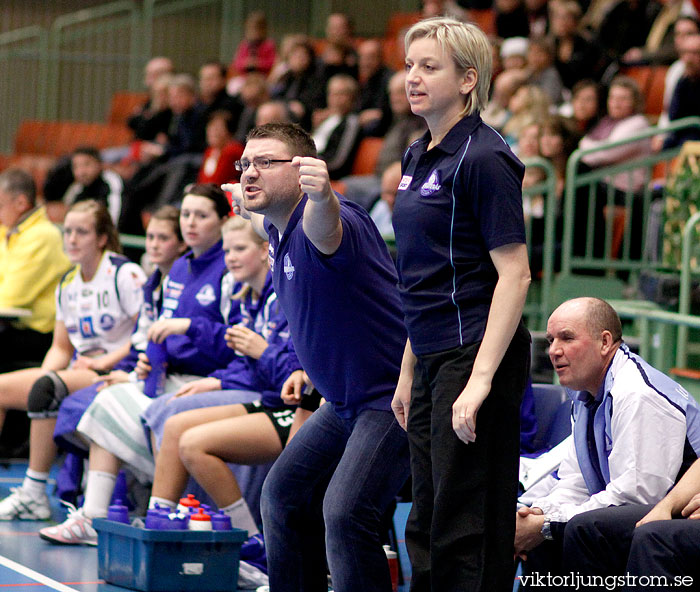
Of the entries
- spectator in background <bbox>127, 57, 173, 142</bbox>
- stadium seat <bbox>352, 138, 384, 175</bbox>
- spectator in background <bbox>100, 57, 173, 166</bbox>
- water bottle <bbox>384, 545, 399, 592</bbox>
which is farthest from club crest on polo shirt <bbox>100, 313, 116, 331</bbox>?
spectator in background <bbox>127, 57, 173, 142</bbox>

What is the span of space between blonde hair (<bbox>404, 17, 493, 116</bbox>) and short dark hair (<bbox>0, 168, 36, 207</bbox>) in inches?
180

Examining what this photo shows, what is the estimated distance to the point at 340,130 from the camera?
9.87 m

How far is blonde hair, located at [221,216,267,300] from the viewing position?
5.00 meters

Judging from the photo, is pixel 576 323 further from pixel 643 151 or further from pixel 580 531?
pixel 643 151

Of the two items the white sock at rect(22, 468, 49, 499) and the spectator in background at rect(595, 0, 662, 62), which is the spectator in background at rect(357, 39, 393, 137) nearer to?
the spectator in background at rect(595, 0, 662, 62)

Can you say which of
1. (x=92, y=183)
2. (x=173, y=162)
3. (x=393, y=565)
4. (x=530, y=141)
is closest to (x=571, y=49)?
(x=530, y=141)

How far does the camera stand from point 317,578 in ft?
11.6

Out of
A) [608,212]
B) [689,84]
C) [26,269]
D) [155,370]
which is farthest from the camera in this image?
[689,84]

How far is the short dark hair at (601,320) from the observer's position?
365cm

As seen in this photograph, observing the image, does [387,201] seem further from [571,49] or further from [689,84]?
[571,49]

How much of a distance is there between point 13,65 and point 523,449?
10.9m

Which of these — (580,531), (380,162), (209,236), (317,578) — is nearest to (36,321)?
(209,236)

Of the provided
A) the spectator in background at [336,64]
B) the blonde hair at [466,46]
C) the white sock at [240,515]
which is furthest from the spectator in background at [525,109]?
the blonde hair at [466,46]

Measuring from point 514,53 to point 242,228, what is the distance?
5.33m
